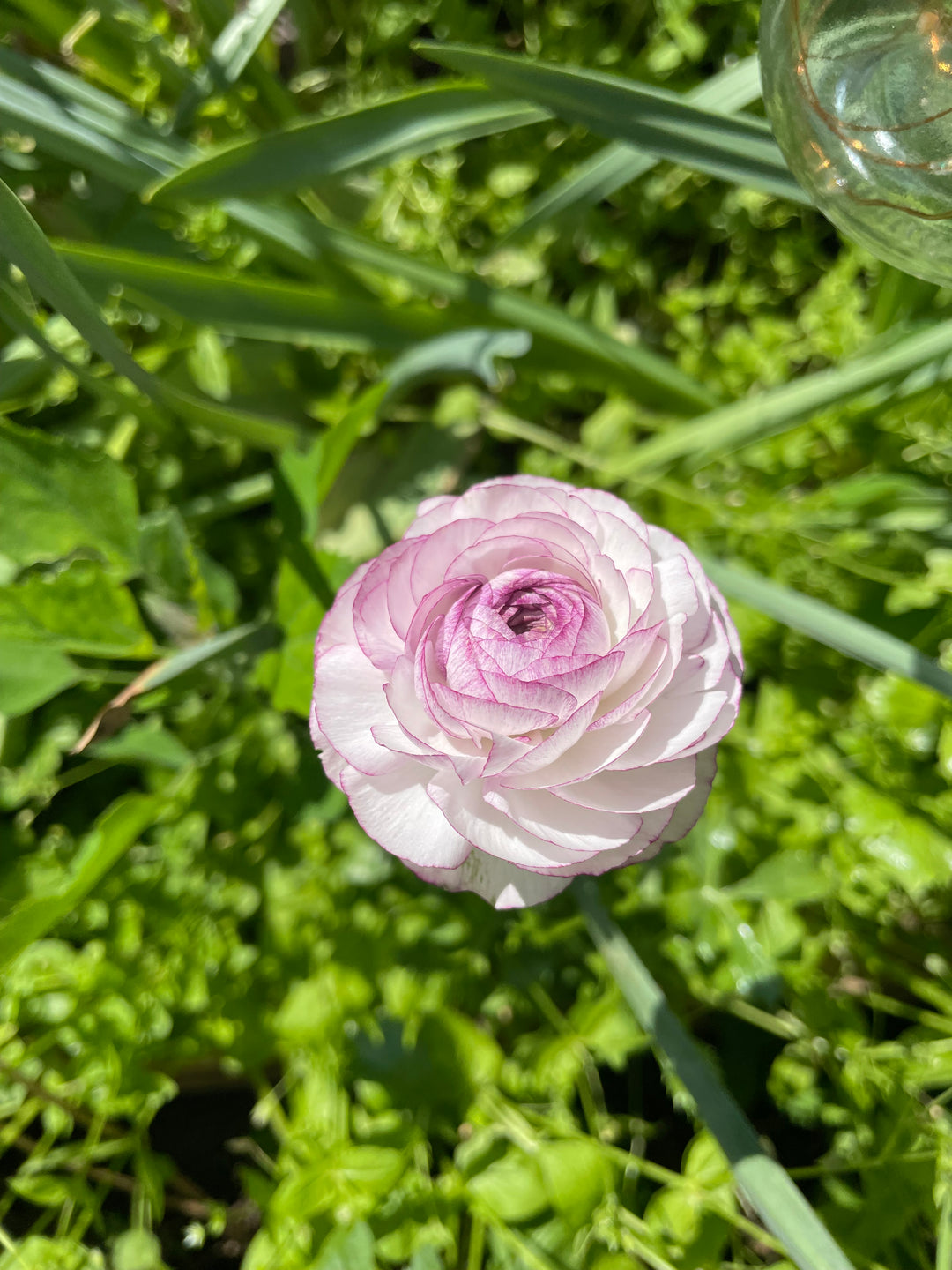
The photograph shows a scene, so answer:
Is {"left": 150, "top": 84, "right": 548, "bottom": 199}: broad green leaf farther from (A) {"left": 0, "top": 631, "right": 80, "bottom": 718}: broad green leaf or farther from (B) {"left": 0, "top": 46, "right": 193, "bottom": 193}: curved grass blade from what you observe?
(A) {"left": 0, "top": 631, "right": 80, "bottom": 718}: broad green leaf

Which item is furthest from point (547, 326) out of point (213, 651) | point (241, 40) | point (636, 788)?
point (636, 788)

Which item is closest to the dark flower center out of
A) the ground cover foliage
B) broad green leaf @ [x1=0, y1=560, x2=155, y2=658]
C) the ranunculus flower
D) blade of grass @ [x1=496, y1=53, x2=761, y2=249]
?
the ranunculus flower

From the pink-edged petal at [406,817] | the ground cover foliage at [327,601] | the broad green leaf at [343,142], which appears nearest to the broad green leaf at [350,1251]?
the ground cover foliage at [327,601]

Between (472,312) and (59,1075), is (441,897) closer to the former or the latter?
(59,1075)

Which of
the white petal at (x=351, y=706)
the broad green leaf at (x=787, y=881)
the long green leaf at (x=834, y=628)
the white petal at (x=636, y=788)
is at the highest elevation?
the white petal at (x=351, y=706)

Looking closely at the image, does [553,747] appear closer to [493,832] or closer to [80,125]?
[493,832]

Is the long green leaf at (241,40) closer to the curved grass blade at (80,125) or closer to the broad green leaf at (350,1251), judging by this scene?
the curved grass blade at (80,125)
